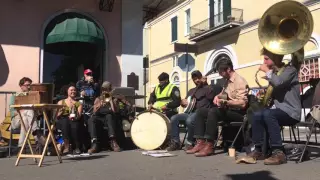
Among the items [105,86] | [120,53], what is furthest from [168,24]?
[105,86]

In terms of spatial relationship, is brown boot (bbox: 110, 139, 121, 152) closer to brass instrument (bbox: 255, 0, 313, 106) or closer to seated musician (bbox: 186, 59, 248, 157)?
seated musician (bbox: 186, 59, 248, 157)

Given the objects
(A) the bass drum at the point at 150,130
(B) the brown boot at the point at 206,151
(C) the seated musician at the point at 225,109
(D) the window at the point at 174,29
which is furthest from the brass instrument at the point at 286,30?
(D) the window at the point at 174,29

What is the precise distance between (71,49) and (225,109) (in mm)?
6198

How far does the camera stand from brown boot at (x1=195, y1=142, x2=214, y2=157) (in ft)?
20.6

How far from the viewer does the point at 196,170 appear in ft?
16.6

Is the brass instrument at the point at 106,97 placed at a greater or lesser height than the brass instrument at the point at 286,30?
lesser

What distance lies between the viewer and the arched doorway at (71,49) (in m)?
10.0

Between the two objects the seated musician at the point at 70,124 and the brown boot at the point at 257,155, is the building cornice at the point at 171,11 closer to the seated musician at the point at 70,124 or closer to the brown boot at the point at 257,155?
the seated musician at the point at 70,124

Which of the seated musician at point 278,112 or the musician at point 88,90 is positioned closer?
the seated musician at point 278,112

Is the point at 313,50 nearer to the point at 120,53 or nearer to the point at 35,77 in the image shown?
the point at 120,53

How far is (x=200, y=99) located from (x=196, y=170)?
7.50 ft

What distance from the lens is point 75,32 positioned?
9883 mm

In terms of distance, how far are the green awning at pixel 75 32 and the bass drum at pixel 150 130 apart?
11.0 feet

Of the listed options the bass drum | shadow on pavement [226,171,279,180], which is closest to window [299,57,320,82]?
the bass drum
